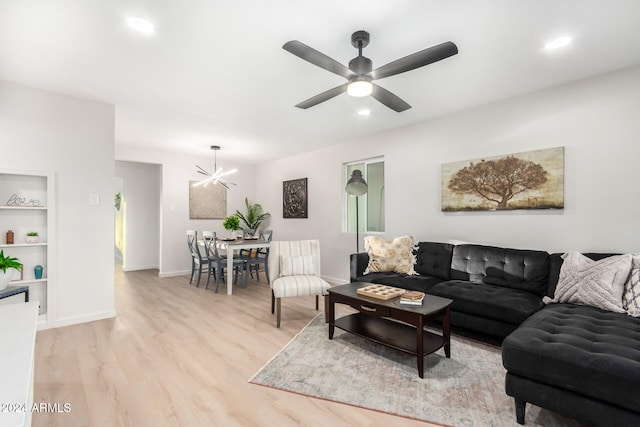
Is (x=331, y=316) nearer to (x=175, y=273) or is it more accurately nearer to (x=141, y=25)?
(x=141, y=25)

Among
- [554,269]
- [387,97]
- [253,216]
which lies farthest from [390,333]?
[253,216]

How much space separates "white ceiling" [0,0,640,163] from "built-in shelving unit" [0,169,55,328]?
1013 millimetres

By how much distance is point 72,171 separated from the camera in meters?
3.44

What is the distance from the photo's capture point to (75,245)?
3.46 m

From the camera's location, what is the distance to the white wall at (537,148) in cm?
281

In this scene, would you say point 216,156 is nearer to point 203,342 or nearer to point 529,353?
point 203,342

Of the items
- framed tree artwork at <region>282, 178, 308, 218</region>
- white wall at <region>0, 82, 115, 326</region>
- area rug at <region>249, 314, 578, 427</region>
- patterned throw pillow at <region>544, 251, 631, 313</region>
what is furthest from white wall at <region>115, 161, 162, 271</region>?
patterned throw pillow at <region>544, 251, 631, 313</region>

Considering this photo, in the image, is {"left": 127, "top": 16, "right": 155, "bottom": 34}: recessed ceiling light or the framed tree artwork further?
the framed tree artwork

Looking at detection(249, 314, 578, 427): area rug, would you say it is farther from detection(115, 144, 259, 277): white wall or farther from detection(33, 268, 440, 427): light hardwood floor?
detection(115, 144, 259, 277): white wall

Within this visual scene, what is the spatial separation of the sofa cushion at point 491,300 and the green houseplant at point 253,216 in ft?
15.7

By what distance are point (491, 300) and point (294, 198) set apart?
171 inches

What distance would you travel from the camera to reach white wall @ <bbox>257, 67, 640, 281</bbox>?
281 cm

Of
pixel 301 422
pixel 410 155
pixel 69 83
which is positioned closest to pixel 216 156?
pixel 69 83

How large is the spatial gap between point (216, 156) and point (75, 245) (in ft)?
11.9
